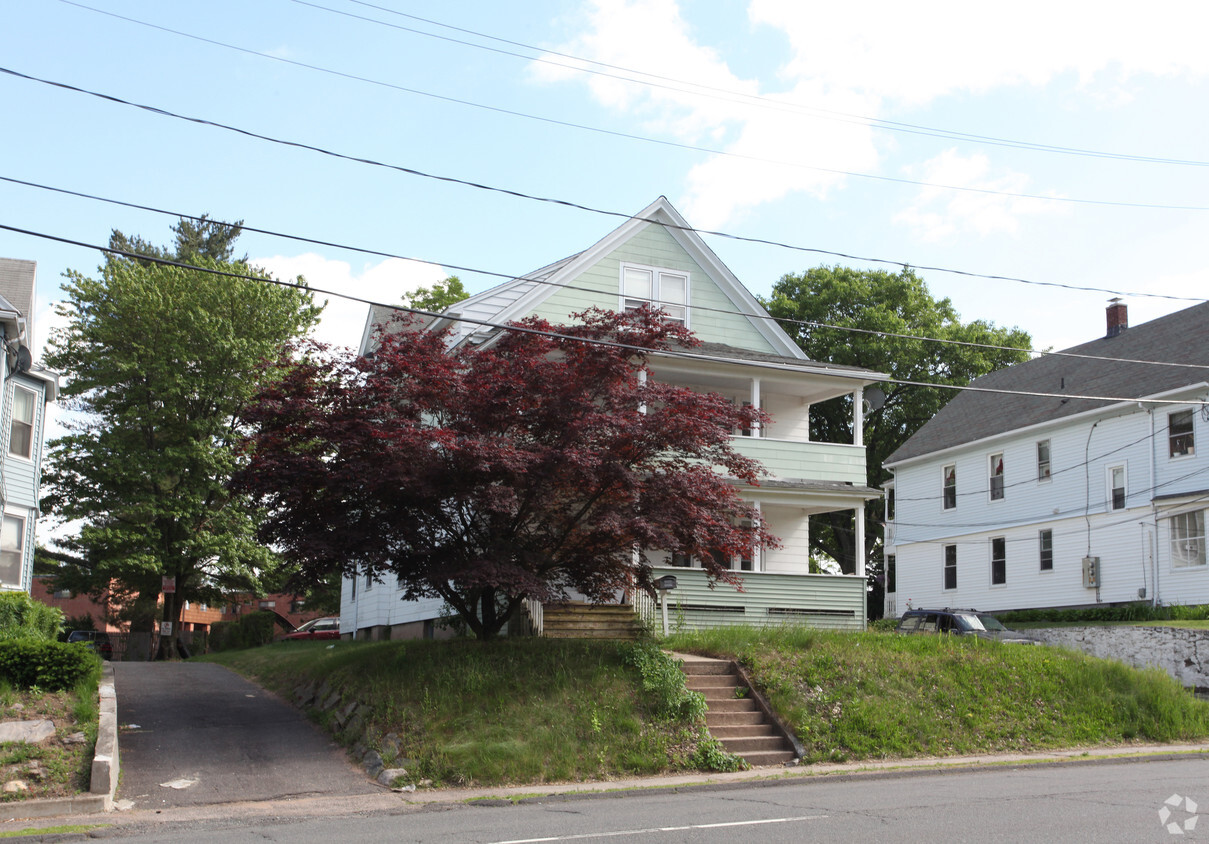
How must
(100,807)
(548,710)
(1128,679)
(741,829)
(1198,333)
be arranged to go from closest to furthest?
(741,829), (100,807), (548,710), (1128,679), (1198,333)

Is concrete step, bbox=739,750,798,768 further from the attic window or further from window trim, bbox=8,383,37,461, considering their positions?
window trim, bbox=8,383,37,461

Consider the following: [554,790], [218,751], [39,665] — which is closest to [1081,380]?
[554,790]

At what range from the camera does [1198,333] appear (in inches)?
1272

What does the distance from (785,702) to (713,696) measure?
1.09 m

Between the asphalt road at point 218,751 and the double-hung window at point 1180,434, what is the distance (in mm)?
24293

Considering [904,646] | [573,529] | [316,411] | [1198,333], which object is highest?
[1198,333]

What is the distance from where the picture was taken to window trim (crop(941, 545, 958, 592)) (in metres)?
38.4

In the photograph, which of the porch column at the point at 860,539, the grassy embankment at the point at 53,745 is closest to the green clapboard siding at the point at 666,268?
the porch column at the point at 860,539

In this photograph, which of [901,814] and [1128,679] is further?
[1128,679]

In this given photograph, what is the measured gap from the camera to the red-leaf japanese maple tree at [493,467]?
15398 millimetres

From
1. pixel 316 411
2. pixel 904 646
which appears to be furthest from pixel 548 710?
pixel 904 646

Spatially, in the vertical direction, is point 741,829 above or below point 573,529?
below

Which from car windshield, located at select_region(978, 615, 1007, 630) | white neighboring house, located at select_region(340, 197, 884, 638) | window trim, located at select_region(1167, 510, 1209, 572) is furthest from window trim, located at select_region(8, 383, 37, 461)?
window trim, located at select_region(1167, 510, 1209, 572)

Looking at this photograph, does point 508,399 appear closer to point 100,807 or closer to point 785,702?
point 785,702
